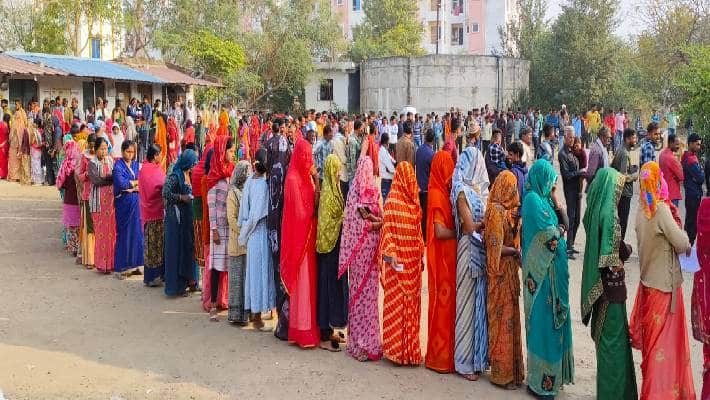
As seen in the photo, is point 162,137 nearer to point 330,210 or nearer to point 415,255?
point 330,210

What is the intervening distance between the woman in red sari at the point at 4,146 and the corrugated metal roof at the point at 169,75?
1064 cm

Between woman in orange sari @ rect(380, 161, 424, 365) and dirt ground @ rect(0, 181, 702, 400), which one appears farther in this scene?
woman in orange sari @ rect(380, 161, 424, 365)

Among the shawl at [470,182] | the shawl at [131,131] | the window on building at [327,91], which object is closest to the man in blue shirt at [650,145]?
the shawl at [470,182]

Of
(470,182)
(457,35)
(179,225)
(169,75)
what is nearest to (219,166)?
(179,225)

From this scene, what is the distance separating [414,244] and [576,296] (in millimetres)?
2914

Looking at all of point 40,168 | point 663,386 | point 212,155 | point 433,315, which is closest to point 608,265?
point 663,386

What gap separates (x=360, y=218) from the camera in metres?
5.64

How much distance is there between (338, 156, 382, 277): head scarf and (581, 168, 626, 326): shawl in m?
1.63

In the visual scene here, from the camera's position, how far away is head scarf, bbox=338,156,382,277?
5.61 metres

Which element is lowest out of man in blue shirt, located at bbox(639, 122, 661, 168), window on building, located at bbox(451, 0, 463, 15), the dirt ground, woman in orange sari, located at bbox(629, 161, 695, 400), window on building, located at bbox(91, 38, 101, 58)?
the dirt ground

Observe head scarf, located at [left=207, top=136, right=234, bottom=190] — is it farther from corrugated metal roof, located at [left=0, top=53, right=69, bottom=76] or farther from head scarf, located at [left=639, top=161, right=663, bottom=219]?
corrugated metal roof, located at [left=0, top=53, right=69, bottom=76]

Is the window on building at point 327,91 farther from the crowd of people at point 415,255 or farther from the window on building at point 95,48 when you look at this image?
the crowd of people at point 415,255

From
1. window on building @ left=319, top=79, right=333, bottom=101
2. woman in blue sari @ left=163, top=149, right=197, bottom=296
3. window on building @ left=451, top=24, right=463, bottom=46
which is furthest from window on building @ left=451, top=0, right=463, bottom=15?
woman in blue sari @ left=163, top=149, right=197, bottom=296

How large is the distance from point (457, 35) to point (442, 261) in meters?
56.6
